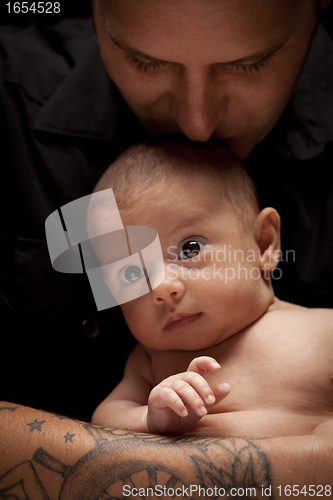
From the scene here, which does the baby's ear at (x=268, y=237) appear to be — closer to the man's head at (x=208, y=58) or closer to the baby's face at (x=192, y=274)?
the baby's face at (x=192, y=274)

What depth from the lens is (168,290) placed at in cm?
98

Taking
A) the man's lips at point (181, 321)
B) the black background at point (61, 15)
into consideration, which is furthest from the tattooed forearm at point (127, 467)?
the black background at point (61, 15)

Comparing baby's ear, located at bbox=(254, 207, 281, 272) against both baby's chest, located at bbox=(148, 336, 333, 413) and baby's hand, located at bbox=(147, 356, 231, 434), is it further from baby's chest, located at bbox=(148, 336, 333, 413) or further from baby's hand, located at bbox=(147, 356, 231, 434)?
baby's hand, located at bbox=(147, 356, 231, 434)

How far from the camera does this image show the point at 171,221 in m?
1.04

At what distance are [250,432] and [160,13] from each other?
3.12 feet

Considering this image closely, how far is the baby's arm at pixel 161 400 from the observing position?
809mm

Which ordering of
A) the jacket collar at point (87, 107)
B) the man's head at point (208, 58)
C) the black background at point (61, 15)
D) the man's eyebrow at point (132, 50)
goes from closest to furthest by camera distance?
the man's head at point (208, 58)
the man's eyebrow at point (132, 50)
the jacket collar at point (87, 107)
the black background at point (61, 15)

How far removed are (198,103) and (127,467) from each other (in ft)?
2.79

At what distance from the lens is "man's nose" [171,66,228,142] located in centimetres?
106

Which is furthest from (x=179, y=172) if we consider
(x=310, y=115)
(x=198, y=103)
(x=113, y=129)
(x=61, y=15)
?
(x=61, y=15)

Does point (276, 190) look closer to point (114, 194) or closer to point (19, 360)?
point (114, 194)

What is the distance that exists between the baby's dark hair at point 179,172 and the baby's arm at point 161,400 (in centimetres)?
45

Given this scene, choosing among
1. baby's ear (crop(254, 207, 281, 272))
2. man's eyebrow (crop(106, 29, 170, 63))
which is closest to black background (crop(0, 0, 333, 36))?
man's eyebrow (crop(106, 29, 170, 63))

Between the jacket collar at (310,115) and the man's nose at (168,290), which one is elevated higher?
the jacket collar at (310,115)
